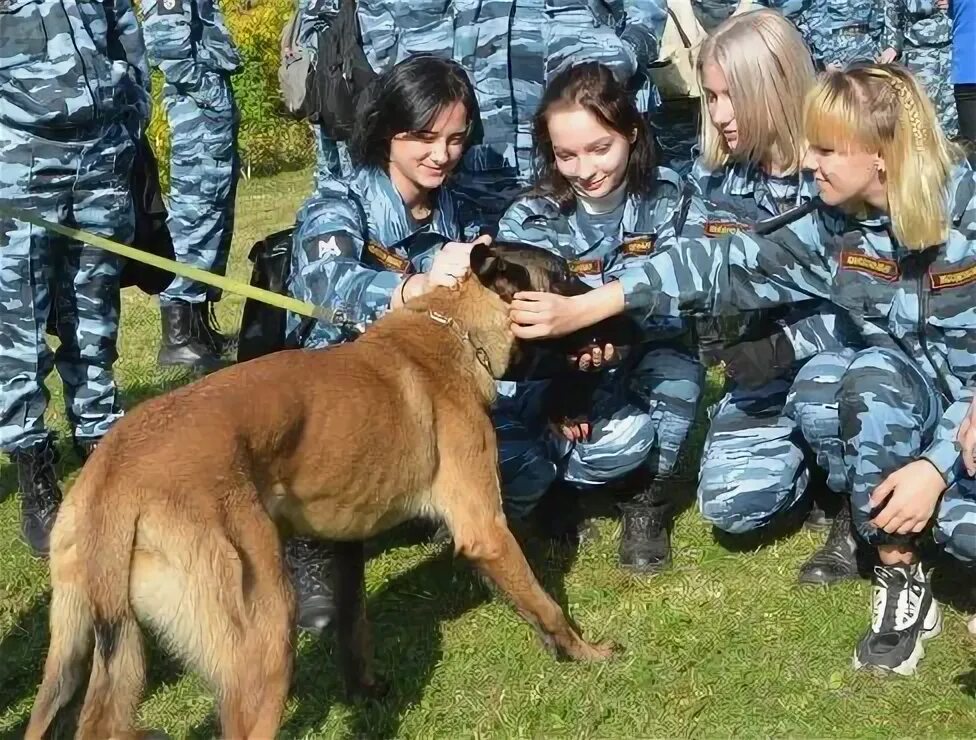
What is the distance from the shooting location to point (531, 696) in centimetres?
404

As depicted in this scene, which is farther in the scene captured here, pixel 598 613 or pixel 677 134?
pixel 677 134

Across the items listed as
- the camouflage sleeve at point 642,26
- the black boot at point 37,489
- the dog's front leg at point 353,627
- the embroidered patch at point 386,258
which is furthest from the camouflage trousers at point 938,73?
the black boot at point 37,489

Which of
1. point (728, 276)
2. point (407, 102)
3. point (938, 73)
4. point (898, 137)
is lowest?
point (938, 73)

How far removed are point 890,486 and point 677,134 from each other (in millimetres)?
3883

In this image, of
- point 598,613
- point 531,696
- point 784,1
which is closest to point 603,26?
point 784,1

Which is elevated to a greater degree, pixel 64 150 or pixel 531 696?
pixel 64 150

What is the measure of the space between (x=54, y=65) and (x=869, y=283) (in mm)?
3216

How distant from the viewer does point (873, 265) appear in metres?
4.05

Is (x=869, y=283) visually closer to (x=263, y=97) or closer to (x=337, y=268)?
(x=337, y=268)

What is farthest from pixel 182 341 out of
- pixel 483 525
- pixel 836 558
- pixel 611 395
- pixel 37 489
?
pixel 836 558

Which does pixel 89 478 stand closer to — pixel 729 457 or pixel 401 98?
pixel 401 98

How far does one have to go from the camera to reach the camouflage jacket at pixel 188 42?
7328 mm

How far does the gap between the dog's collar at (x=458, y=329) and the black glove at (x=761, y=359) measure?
1164 millimetres

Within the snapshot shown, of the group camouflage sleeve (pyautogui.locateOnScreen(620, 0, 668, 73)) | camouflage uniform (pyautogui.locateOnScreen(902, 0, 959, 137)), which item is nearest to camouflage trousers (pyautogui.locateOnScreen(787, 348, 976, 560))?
camouflage sleeve (pyautogui.locateOnScreen(620, 0, 668, 73))
